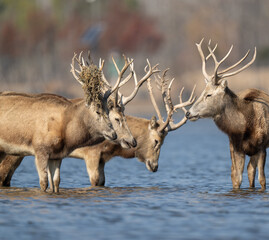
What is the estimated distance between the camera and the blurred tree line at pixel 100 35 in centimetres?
7675

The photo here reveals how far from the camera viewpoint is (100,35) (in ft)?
266

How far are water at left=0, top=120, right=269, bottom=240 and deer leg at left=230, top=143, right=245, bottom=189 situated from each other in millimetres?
224

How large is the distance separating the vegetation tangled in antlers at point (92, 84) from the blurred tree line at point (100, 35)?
5128 centimetres

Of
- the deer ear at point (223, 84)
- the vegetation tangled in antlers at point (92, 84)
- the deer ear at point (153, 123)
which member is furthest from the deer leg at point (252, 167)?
the vegetation tangled in antlers at point (92, 84)

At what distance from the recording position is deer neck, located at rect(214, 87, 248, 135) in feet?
42.9

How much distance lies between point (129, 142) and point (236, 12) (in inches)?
3469

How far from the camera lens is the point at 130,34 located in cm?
8525

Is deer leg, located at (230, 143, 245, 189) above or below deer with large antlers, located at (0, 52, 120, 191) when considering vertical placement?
below

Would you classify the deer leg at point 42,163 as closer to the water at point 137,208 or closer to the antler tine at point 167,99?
the water at point 137,208

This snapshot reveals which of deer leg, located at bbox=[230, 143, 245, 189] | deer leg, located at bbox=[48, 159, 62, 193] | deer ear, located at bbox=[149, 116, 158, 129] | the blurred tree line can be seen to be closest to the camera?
deer leg, located at bbox=[48, 159, 62, 193]

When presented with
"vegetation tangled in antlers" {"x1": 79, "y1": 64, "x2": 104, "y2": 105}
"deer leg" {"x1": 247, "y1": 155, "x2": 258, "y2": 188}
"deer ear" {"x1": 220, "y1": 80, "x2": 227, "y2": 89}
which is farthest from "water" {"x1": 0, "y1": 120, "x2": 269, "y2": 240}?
"deer ear" {"x1": 220, "y1": 80, "x2": 227, "y2": 89}

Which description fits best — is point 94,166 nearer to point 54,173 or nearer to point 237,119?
point 54,173

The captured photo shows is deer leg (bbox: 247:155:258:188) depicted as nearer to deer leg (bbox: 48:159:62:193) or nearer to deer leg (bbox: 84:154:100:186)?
deer leg (bbox: 84:154:100:186)

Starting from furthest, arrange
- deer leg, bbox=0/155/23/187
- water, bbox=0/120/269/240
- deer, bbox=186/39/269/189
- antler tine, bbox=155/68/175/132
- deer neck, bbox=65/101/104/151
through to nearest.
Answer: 1. antler tine, bbox=155/68/175/132
2. deer leg, bbox=0/155/23/187
3. deer, bbox=186/39/269/189
4. deer neck, bbox=65/101/104/151
5. water, bbox=0/120/269/240
